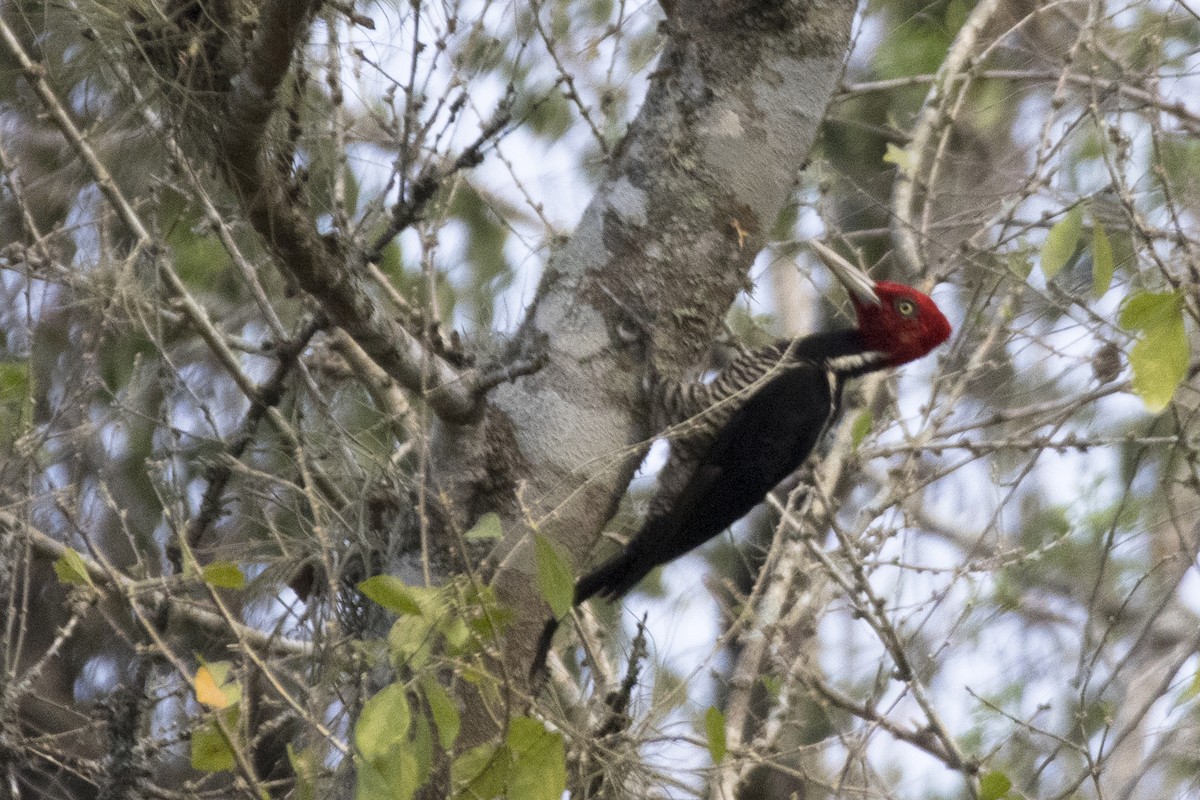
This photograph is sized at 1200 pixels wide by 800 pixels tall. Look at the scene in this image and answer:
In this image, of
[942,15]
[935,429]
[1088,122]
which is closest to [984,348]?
[935,429]

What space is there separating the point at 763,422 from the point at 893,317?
565 mm

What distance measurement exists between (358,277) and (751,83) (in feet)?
2.74

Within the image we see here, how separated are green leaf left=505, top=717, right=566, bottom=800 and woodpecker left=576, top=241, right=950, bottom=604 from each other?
1.11 m

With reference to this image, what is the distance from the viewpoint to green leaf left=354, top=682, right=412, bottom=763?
5.39 feet

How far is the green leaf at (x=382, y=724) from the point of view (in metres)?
1.64

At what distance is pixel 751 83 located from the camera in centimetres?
247

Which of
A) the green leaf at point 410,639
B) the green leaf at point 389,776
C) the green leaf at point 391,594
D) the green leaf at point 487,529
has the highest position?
the green leaf at point 487,529

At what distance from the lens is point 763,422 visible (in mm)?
3439

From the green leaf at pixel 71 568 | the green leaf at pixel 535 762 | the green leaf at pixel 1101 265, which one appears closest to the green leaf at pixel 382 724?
the green leaf at pixel 535 762

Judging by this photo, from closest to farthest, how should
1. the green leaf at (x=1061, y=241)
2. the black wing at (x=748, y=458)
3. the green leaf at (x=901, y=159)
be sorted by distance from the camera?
the green leaf at (x=1061, y=241) < the black wing at (x=748, y=458) < the green leaf at (x=901, y=159)

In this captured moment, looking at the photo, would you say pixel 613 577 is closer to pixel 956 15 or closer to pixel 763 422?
pixel 763 422

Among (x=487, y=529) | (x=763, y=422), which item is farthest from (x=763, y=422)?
(x=487, y=529)

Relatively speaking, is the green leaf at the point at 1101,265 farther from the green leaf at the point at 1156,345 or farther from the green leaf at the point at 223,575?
the green leaf at the point at 223,575

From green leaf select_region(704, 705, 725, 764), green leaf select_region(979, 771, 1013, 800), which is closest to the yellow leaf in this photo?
green leaf select_region(704, 705, 725, 764)
